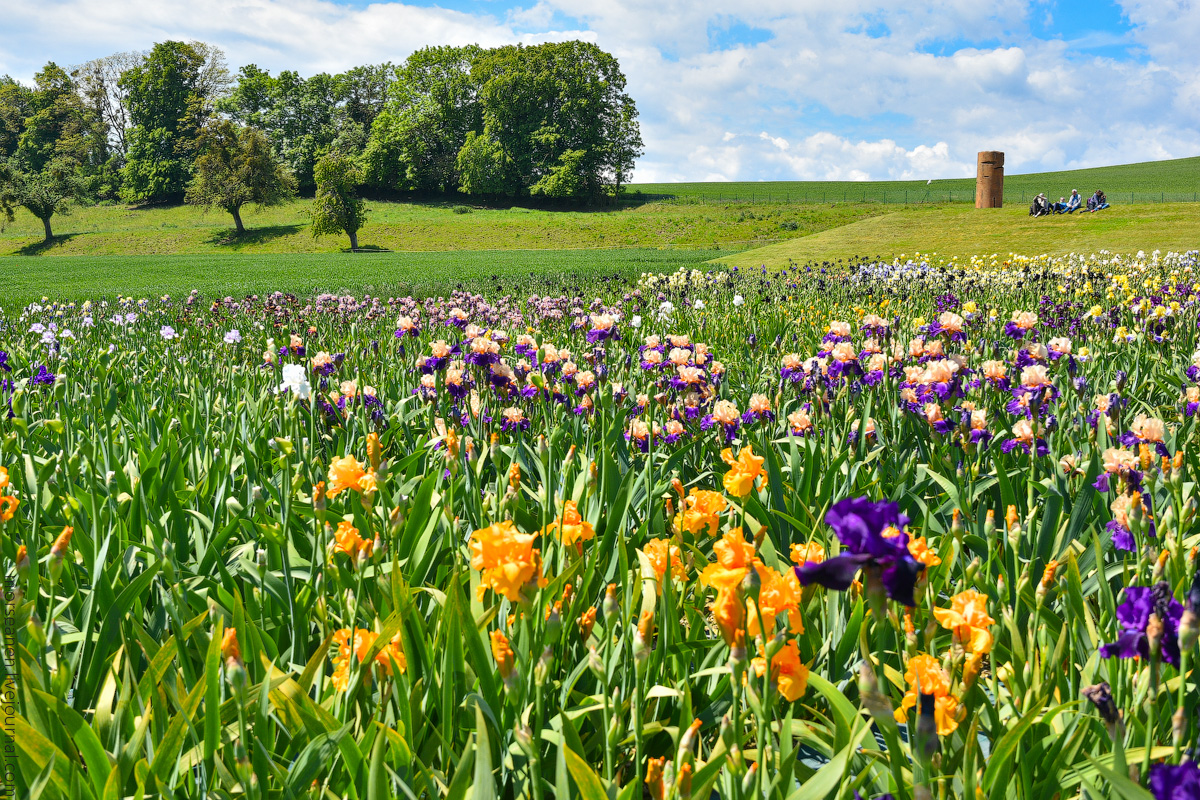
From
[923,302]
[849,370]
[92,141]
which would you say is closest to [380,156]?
[92,141]

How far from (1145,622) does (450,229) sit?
51.2 metres

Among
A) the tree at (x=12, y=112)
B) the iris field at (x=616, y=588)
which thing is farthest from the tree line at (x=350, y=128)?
the iris field at (x=616, y=588)

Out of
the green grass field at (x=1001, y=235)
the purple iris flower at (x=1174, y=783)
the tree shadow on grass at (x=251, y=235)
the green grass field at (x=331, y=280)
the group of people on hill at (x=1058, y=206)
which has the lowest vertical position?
the purple iris flower at (x=1174, y=783)

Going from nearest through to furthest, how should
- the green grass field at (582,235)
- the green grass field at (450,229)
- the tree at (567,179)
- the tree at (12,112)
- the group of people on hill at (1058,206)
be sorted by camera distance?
1. the green grass field at (582,235)
2. the group of people on hill at (1058,206)
3. the green grass field at (450,229)
4. the tree at (567,179)
5. the tree at (12,112)

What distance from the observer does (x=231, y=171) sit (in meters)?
49.2

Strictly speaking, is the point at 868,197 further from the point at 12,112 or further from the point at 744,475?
the point at 12,112

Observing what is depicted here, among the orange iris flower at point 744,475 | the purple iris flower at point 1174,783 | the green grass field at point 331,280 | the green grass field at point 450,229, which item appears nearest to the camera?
the purple iris flower at point 1174,783

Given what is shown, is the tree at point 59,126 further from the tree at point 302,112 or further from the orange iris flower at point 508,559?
the orange iris flower at point 508,559

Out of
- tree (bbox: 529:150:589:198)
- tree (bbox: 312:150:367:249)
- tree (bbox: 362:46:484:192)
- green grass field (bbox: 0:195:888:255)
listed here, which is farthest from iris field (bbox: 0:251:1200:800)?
tree (bbox: 362:46:484:192)

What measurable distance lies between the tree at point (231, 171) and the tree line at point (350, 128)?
0.46 ft

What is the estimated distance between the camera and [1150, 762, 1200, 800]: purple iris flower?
654 mm

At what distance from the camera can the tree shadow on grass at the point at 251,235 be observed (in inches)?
1885

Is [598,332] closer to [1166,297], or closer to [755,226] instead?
[1166,297]

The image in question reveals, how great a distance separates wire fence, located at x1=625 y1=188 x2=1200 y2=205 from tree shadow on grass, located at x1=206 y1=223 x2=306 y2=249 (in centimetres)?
2772
